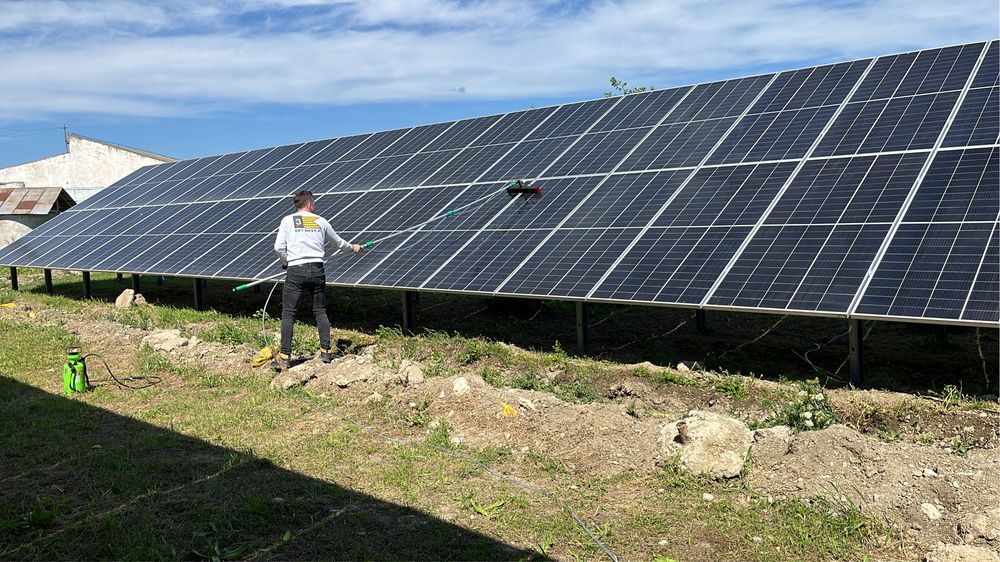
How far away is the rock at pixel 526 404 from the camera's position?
8.39 m

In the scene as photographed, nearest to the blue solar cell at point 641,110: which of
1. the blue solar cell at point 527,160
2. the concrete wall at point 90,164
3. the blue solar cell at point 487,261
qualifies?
the blue solar cell at point 527,160

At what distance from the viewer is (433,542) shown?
571cm

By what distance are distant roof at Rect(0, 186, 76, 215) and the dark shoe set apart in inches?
1043

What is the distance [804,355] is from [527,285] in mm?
3817

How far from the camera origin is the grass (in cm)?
566

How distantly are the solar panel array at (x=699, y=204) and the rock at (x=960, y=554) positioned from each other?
11.1ft

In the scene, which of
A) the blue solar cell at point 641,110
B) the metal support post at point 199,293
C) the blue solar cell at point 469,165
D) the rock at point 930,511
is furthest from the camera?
the metal support post at point 199,293

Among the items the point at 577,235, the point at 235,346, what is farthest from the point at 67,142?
the point at 577,235

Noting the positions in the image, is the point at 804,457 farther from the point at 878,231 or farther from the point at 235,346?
the point at 235,346

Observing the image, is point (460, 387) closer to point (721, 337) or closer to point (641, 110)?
point (721, 337)

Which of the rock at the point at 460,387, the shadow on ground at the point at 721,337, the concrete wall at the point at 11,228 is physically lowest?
the shadow on ground at the point at 721,337

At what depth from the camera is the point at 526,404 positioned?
8.45 metres

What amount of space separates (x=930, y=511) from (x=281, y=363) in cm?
806

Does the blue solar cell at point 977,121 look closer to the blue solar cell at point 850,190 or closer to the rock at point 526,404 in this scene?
the blue solar cell at point 850,190
